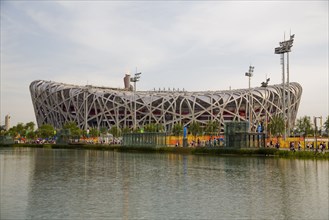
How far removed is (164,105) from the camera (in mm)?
127062

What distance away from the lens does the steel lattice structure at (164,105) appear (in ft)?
411

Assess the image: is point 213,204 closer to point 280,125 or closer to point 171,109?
point 280,125

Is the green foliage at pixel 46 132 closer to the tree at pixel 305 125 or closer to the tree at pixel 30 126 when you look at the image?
the tree at pixel 30 126

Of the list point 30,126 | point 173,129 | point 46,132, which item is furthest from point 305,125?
point 30,126

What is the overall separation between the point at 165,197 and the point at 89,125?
11384 centimetres

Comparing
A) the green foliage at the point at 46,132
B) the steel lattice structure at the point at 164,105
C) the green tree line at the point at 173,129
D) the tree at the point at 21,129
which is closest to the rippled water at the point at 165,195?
the green tree line at the point at 173,129

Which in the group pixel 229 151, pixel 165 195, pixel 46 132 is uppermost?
pixel 46 132

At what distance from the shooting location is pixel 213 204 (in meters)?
19.8

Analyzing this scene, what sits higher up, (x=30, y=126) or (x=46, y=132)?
(x=30, y=126)

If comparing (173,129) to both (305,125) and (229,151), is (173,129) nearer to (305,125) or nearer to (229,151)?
(305,125)

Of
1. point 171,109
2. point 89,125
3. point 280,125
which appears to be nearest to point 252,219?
point 280,125

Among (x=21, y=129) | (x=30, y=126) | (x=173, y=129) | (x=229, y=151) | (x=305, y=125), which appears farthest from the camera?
(x=21, y=129)

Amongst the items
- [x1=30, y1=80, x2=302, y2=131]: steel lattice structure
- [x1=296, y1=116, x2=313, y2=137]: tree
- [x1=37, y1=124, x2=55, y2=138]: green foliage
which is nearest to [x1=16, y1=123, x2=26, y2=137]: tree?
[x1=30, y1=80, x2=302, y2=131]: steel lattice structure

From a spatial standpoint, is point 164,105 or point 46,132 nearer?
point 46,132
